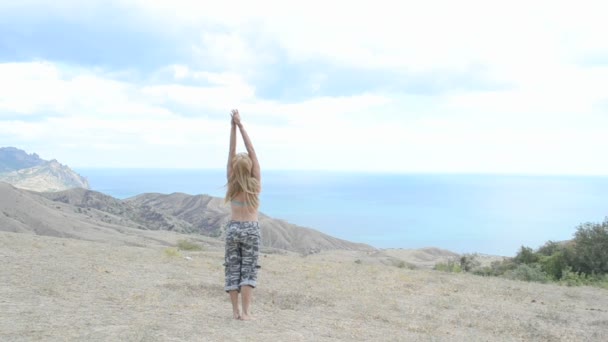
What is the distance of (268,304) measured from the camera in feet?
23.8

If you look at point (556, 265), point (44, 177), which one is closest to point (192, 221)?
point (556, 265)

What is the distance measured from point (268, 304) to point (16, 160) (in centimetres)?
20813

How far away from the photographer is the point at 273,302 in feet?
24.3

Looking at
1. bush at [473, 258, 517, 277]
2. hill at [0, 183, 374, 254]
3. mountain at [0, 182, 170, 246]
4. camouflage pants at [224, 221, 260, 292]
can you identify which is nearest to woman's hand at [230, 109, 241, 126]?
camouflage pants at [224, 221, 260, 292]

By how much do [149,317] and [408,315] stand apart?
140 inches

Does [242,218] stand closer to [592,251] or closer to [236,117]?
[236,117]

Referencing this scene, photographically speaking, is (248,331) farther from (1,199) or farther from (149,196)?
(149,196)

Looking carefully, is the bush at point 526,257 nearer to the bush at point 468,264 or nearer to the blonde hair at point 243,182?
the bush at point 468,264

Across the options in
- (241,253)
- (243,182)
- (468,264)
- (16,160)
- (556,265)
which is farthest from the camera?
(16,160)

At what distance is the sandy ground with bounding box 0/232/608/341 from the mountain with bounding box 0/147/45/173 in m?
184

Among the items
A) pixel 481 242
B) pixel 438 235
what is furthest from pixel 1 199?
pixel 438 235

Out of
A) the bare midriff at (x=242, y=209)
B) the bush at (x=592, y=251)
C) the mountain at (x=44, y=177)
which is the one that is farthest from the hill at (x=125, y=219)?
the mountain at (x=44, y=177)

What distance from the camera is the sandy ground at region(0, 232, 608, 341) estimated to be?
5.29 m

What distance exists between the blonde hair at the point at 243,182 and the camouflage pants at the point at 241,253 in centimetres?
27
